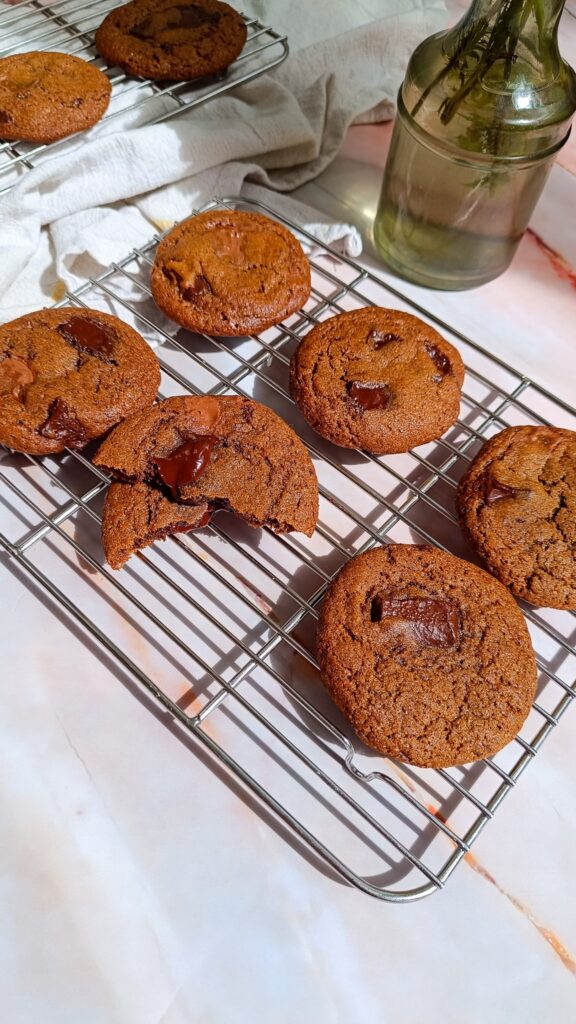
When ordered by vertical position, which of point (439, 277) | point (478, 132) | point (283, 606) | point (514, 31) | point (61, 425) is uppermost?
point (514, 31)

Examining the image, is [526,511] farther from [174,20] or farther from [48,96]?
[174,20]

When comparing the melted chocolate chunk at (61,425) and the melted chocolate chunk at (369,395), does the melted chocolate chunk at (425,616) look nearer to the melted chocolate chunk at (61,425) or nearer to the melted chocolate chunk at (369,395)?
the melted chocolate chunk at (369,395)

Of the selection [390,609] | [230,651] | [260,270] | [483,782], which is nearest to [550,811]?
[483,782]

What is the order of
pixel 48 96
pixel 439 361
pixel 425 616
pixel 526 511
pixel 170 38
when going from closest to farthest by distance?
1. pixel 425 616
2. pixel 526 511
3. pixel 439 361
4. pixel 48 96
5. pixel 170 38

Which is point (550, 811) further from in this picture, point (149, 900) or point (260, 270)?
point (260, 270)

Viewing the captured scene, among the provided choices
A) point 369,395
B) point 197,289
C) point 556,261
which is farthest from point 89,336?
point 556,261

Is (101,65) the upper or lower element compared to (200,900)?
upper

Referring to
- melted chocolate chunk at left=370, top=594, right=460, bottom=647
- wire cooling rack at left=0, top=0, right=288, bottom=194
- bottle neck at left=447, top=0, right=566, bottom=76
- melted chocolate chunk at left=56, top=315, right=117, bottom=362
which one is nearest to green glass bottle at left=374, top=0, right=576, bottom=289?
bottle neck at left=447, top=0, right=566, bottom=76
